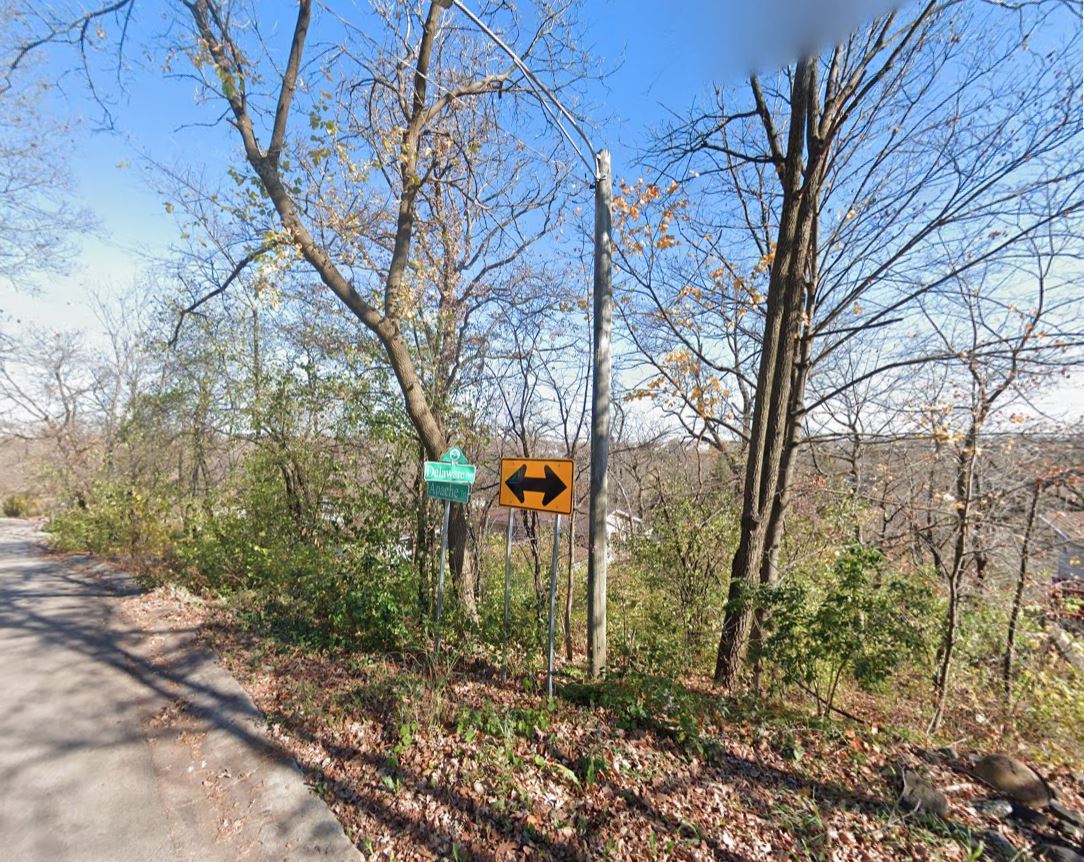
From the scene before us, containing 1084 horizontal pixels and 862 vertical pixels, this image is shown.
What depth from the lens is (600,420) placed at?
4.25 metres

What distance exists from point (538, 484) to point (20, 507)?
3360cm

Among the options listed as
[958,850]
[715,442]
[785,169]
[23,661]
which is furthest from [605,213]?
[23,661]

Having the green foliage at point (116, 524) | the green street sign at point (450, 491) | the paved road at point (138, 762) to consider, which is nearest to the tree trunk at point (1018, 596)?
the green street sign at point (450, 491)

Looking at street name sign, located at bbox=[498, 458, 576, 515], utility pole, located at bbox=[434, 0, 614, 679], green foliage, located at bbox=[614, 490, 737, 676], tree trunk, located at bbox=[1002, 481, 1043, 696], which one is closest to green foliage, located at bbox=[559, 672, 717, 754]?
utility pole, located at bbox=[434, 0, 614, 679]

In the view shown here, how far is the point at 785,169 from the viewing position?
4.89 meters

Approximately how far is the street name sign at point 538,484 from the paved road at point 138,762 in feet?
7.70

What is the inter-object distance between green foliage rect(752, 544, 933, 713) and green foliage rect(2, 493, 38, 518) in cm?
3416

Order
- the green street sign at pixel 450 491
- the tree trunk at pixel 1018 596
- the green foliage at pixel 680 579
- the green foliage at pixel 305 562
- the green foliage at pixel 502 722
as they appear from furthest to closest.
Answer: the green foliage at pixel 680 579, the green foliage at pixel 305 562, the tree trunk at pixel 1018 596, the green street sign at pixel 450 491, the green foliage at pixel 502 722

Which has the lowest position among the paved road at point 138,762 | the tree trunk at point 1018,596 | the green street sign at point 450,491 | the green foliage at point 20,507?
the green foliage at point 20,507

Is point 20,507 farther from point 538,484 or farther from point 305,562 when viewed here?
point 538,484

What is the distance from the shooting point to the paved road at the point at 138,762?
8.13 ft

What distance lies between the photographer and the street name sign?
3461mm

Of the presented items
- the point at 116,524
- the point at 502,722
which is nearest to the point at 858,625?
the point at 502,722

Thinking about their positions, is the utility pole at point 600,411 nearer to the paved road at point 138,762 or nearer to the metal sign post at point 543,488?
the metal sign post at point 543,488
